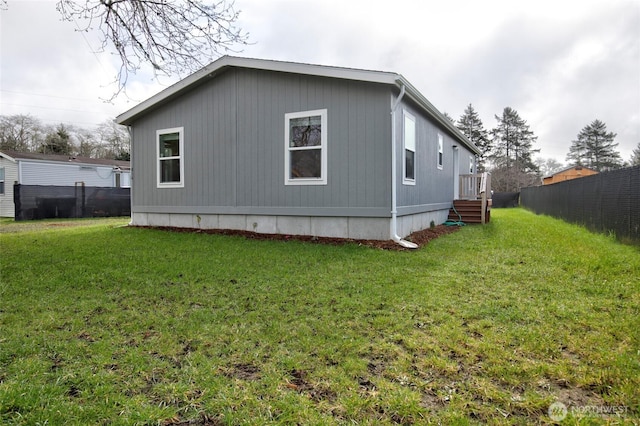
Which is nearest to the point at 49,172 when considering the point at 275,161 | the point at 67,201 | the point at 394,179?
the point at 67,201

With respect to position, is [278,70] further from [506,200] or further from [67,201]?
[506,200]

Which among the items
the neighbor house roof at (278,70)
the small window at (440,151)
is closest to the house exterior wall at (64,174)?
the neighbor house roof at (278,70)

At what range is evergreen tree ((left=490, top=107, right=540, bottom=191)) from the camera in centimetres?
3797

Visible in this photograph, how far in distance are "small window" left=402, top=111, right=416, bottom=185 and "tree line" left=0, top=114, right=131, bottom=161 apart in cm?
2148

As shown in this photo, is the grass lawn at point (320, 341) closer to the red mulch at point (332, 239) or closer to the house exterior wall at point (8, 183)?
the red mulch at point (332, 239)

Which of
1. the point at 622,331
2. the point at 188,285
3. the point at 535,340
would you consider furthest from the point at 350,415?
the point at 188,285

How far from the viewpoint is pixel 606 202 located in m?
7.61

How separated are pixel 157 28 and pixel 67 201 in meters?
11.4

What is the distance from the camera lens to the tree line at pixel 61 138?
2581cm

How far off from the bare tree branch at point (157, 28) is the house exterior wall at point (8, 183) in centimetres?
1426

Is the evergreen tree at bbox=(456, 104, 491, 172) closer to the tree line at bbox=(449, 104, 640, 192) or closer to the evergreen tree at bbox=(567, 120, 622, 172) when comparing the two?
the tree line at bbox=(449, 104, 640, 192)

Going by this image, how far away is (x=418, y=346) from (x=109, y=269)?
4.12 meters

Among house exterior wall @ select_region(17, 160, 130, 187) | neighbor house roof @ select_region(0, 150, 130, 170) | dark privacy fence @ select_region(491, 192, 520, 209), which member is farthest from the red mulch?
dark privacy fence @ select_region(491, 192, 520, 209)

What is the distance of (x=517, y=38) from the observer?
456 inches
